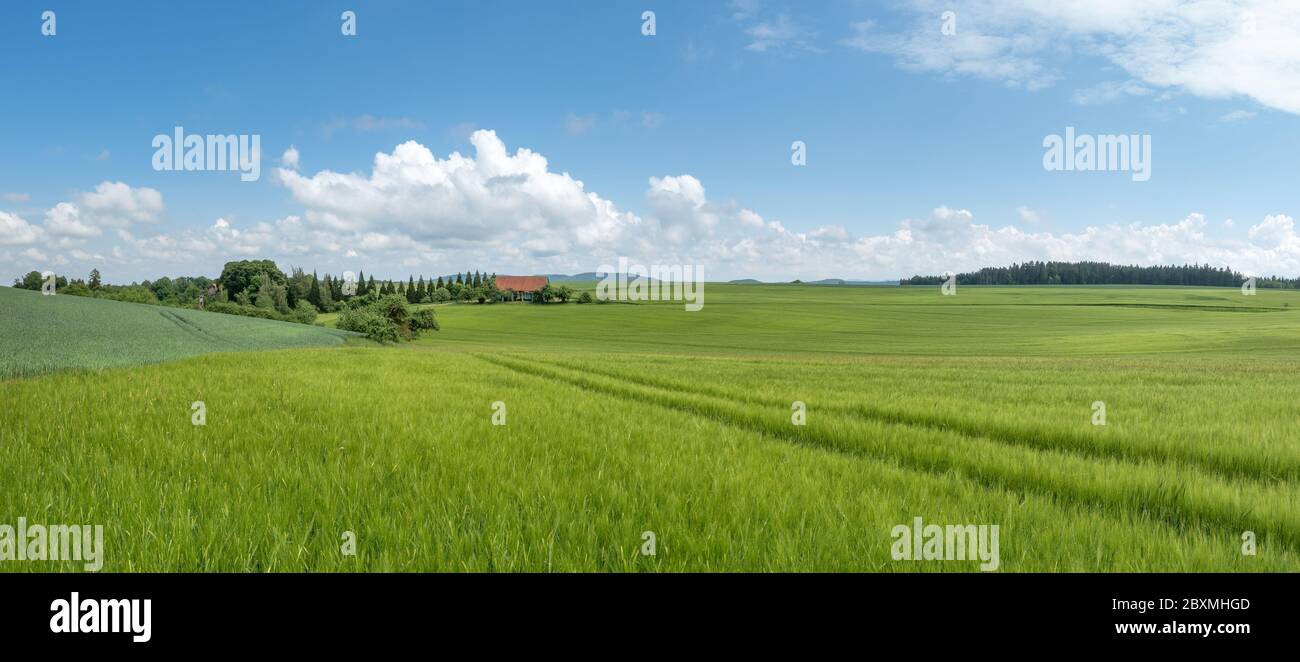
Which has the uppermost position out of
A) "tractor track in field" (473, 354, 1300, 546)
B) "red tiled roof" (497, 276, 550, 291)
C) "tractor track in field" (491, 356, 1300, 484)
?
"red tiled roof" (497, 276, 550, 291)

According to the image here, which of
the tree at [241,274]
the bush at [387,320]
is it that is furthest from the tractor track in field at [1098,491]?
the tree at [241,274]

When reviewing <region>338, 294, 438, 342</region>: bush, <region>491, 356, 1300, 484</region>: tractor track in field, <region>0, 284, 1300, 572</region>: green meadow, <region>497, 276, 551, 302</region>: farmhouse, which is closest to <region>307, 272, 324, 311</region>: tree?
<region>497, 276, 551, 302</region>: farmhouse

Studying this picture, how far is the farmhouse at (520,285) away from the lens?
480 feet

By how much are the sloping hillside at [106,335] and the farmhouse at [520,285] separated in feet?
285

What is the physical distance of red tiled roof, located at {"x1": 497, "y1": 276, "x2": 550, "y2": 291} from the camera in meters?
Result: 155

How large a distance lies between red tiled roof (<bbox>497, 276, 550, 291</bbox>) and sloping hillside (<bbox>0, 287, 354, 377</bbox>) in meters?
95.7

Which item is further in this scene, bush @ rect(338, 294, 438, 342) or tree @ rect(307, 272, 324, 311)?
tree @ rect(307, 272, 324, 311)

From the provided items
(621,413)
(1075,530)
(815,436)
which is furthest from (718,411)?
(1075,530)

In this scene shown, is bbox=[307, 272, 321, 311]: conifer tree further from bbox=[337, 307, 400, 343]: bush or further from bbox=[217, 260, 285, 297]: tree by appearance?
bbox=[337, 307, 400, 343]: bush

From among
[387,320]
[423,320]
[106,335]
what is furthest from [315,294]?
[106,335]

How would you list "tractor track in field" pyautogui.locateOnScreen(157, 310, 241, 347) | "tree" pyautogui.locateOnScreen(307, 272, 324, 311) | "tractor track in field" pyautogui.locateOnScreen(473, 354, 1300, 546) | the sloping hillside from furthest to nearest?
"tree" pyautogui.locateOnScreen(307, 272, 324, 311)
"tractor track in field" pyautogui.locateOnScreen(157, 310, 241, 347)
the sloping hillside
"tractor track in field" pyautogui.locateOnScreen(473, 354, 1300, 546)

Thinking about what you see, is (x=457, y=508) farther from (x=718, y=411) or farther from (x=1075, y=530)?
(x=718, y=411)

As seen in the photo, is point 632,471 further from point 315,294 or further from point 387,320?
point 315,294

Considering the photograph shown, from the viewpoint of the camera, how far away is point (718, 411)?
41.7ft
